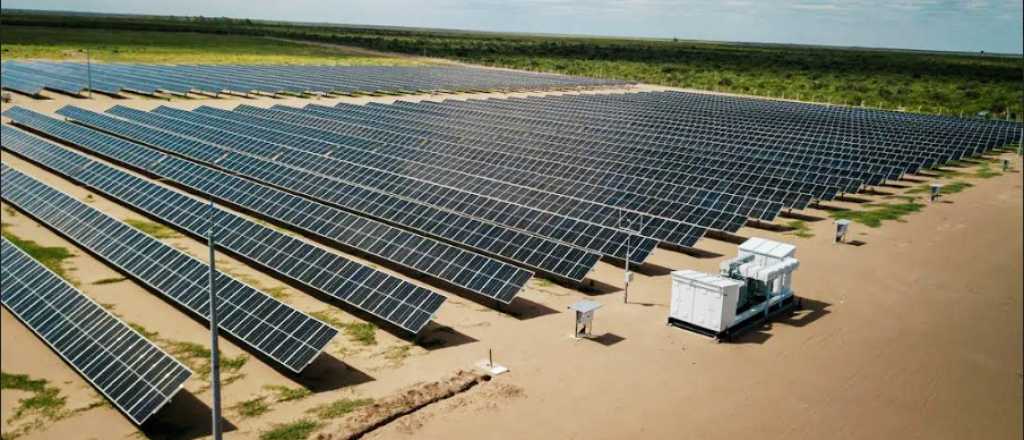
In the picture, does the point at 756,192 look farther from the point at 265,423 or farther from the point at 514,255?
the point at 265,423

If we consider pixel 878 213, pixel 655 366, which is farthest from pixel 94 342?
pixel 878 213

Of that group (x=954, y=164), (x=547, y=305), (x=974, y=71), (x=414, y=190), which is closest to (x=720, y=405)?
(x=547, y=305)

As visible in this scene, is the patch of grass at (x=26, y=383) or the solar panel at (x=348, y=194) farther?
the solar panel at (x=348, y=194)

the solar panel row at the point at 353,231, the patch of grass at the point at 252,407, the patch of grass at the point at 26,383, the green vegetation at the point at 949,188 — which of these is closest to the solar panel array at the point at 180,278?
the patch of grass at the point at 252,407

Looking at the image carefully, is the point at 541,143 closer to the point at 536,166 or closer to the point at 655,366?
the point at 536,166

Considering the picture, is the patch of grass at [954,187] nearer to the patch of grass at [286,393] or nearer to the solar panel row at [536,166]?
the solar panel row at [536,166]

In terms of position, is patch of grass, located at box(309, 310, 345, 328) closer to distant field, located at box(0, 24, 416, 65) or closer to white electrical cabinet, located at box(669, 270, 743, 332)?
white electrical cabinet, located at box(669, 270, 743, 332)

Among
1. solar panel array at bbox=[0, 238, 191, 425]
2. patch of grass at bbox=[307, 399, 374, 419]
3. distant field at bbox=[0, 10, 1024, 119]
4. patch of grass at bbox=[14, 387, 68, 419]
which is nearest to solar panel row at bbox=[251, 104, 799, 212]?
patch of grass at bbox=[307, 399, 374, 419]
